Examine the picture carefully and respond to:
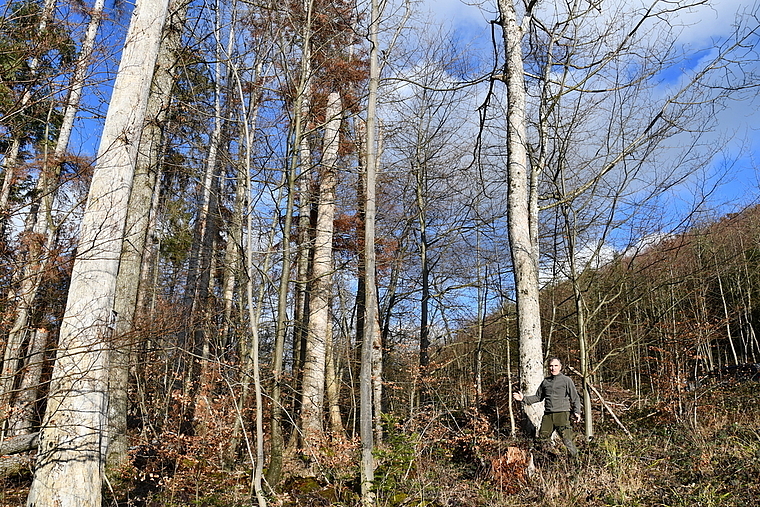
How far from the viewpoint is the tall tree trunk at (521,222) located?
6141 mm

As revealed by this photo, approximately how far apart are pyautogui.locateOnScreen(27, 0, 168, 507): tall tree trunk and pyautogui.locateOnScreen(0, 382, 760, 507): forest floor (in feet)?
1.29

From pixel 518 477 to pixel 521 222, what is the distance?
10.6 feet

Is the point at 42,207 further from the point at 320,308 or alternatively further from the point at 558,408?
the point at 558,408

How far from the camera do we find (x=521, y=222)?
657 centimetres

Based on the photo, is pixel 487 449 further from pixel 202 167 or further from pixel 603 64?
pixel 202 167

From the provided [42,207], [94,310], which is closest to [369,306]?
[94,310]

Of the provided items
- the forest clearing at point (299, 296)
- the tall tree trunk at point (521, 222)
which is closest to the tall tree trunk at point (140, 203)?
the forest clearing at point (299, 296)

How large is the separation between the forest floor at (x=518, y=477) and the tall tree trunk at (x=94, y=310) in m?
0.39

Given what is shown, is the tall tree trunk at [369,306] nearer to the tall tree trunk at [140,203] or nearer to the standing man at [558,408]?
the standing man at [558,408]

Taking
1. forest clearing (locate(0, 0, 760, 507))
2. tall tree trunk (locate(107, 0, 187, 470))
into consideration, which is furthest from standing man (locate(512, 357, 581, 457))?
tall tree trunk (locate(107, 0, 187, 470))

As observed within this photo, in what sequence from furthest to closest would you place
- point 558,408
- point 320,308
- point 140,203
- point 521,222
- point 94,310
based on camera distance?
point 320,308 < point 140,203 < point 521,222 < point 558,408 < point 94,310

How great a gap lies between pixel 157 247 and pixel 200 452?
1194 cm

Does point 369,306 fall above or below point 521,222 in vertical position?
below

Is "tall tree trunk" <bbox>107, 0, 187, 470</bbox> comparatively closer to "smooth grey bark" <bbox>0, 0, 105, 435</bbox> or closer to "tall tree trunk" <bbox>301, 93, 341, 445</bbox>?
"smooth grey bark" <bbox>0, 0, 105, 435</bbox>
